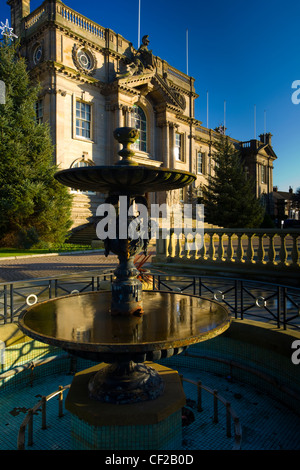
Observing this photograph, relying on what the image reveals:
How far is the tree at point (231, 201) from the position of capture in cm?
3092

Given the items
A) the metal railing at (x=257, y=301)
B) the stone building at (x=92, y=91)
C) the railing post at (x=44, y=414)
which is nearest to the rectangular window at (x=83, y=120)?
the stone building at (x=92, y=91)

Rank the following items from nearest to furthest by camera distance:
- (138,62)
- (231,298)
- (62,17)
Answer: (231,298)
(62,17)
(138,62)

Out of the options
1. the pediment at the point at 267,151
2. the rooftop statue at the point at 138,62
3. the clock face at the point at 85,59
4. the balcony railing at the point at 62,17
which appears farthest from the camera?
the pediment at the point at 267,151

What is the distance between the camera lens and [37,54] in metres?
25.3

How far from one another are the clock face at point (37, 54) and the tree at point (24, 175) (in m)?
4.70

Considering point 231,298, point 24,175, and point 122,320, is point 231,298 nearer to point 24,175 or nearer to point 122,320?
point 122,320

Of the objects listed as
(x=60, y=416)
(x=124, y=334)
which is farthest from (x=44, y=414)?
(x=124, y=334)

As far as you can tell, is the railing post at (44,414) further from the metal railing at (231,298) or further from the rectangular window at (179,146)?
the rectangular window at (179,146)

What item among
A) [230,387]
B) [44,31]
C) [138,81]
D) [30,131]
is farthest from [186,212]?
[230,387]

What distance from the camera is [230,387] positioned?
4777mm

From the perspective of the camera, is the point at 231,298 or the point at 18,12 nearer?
the point at 231,298

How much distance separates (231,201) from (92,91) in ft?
54.0

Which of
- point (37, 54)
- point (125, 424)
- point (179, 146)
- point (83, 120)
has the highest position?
point (37, 54)
